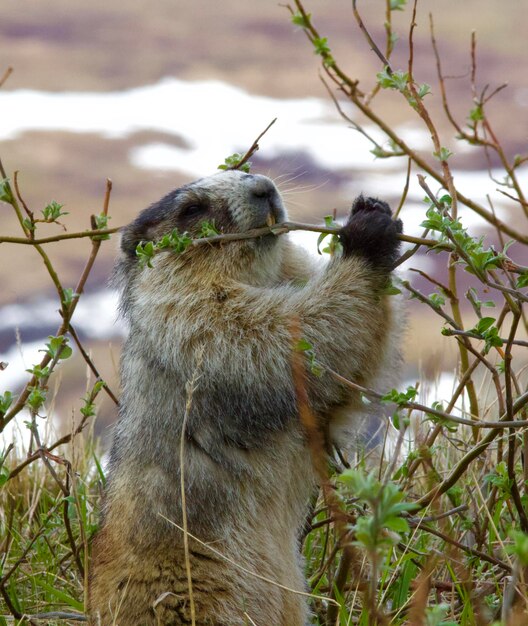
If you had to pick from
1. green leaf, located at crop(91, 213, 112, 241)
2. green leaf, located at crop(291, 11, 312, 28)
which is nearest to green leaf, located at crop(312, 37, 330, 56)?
green leaf, located at crop(291, 11, 312, 28)

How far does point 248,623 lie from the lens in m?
4.15

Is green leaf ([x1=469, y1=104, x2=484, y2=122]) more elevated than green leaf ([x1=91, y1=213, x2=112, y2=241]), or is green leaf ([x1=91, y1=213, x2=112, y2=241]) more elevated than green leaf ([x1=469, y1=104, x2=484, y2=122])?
green leaf ([x1=91, y1=213, x2=112, y2=241])

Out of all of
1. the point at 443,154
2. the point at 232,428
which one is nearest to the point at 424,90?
the point at 443,154

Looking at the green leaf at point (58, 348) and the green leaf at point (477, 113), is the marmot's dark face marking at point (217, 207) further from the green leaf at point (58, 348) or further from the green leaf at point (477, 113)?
the green leaf at point (477, 113)

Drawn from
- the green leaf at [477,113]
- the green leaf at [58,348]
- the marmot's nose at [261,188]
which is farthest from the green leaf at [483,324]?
the green leaf at [58,348]

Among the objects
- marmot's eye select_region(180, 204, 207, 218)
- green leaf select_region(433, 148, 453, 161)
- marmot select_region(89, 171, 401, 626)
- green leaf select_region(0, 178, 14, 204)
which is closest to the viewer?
green leaf select_region(433, 148, 453, 161)

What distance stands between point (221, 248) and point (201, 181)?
0.61 m

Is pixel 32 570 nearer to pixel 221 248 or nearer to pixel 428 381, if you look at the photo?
pixel 221 248

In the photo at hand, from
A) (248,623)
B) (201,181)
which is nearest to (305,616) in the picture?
(248,623)

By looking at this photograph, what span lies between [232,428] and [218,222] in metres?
1.16

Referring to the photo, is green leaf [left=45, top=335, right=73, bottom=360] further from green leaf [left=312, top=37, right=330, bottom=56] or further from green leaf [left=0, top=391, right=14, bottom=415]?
green leaf [left=312, top=37, right=330, bottom=56]

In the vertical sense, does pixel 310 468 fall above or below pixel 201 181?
below

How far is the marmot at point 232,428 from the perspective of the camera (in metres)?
4.11

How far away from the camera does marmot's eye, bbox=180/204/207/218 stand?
4.75 m
